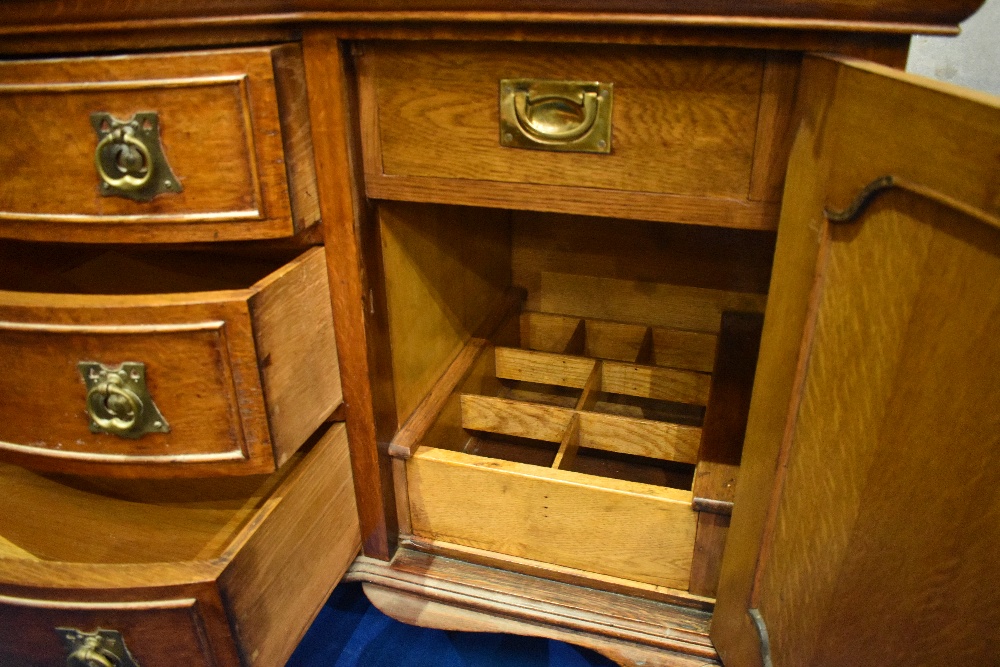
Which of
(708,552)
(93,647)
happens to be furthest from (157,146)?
(708,552)

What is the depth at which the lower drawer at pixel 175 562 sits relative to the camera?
556mm

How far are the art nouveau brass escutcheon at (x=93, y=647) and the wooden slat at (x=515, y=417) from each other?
1.54 feet

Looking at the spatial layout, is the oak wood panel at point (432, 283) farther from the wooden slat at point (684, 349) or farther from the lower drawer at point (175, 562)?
the wooden slat at point (684, 349)

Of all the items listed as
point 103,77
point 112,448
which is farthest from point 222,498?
point 103,77

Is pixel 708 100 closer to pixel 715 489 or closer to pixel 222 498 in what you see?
pixel 715 489

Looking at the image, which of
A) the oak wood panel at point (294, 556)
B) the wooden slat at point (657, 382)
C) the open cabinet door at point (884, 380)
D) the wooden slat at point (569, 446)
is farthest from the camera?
the wooden slat at point (657, 382)

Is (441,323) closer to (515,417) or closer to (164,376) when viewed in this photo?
(515,417)

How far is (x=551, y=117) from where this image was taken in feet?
1.93

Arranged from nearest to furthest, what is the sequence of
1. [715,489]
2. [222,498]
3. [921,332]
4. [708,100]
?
[921,332] → [708,100] → [715,489] → [222,498]

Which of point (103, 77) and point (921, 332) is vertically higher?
point (103, 77)

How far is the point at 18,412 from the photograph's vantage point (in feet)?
1.98

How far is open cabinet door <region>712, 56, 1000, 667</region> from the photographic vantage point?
368mm

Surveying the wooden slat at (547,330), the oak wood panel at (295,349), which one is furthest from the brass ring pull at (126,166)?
the wooden slat at (547,330)

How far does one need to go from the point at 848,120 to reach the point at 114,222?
0.56 meters
